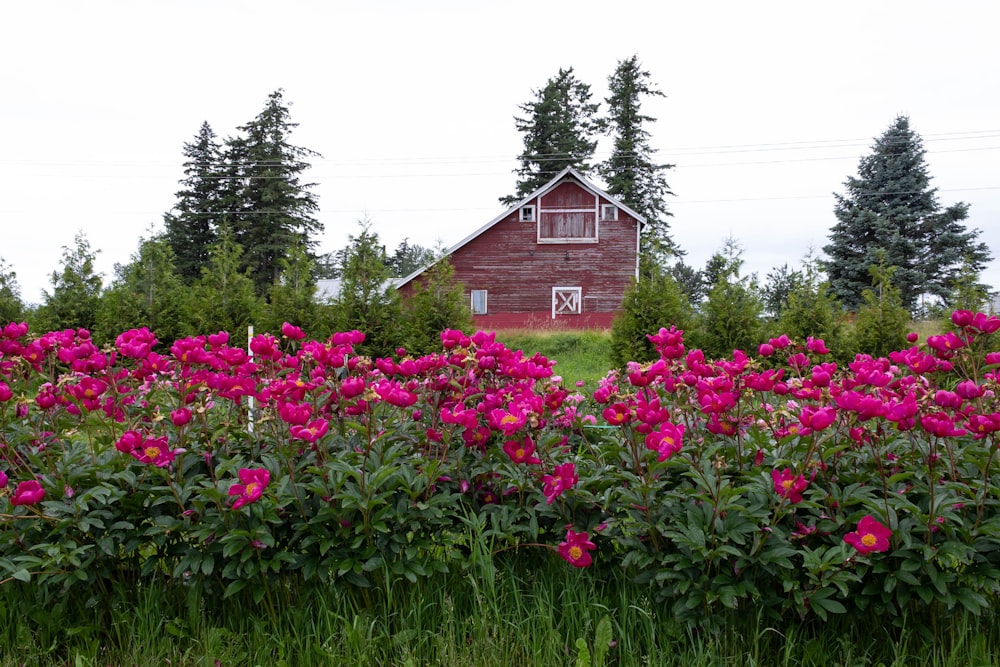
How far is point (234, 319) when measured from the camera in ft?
35.9

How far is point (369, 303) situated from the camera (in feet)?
32.9

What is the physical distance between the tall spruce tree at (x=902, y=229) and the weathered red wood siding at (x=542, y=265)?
8401mm

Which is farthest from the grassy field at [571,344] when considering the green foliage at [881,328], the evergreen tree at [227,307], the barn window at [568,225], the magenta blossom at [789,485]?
the magenta blossom at [789,485]

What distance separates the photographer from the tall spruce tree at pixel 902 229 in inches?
907

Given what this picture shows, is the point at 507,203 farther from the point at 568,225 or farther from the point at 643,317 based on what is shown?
the point at 643,317

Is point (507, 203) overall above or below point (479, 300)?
above

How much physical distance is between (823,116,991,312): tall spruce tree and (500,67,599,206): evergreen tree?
11162 millimetres

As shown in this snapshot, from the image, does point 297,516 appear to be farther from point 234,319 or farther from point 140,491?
point 234,319

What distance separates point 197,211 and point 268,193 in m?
4.15

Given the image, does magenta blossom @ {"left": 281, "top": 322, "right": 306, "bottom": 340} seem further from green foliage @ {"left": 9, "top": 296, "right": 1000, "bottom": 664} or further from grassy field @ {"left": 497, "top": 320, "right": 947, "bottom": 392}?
grassy field @ {"left": 497, "top": 320, "right": 947, "bottom": 392}

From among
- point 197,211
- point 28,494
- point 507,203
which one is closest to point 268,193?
point 197,211

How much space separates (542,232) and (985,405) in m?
19.0

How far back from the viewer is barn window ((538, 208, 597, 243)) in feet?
68.5

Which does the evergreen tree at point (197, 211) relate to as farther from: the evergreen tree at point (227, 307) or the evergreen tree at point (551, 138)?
the evergreen tree at point (227, 307)
